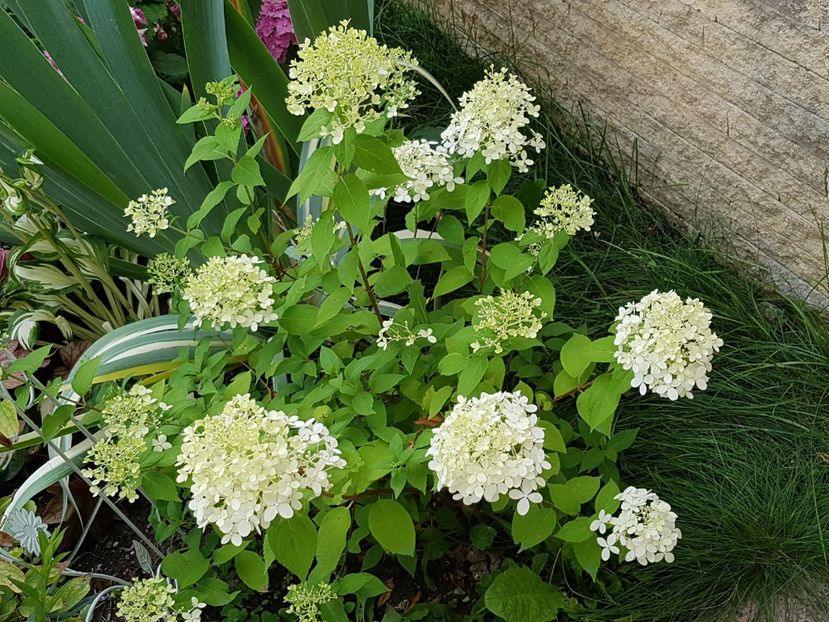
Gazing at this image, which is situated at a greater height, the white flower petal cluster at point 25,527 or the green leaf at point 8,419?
the green leaf at point 8,419

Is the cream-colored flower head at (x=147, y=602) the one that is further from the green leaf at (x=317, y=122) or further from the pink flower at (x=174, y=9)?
the pink flower at (x=174, y=9)

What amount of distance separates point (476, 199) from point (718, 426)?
729mm

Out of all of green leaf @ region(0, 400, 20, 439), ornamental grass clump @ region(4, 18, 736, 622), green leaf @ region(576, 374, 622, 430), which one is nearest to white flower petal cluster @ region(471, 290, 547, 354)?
ornamental grass clump @ region(4, 18, 736, 622)

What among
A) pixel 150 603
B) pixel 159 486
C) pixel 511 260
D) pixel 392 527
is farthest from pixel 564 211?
pixel 150 603

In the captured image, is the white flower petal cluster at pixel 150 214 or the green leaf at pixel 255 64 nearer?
the white flower petal cluster at pixel 150 214

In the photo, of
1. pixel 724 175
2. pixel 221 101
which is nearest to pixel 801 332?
pixel 724 175

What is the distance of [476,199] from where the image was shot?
4.00 ft

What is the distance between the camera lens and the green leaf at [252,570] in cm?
110

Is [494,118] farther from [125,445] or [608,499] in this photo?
[125,445]

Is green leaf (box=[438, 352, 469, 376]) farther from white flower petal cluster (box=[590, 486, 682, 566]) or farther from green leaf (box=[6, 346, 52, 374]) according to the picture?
green leaf (box=[6, 346, 52, 374])

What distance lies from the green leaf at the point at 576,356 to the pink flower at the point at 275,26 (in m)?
1.42

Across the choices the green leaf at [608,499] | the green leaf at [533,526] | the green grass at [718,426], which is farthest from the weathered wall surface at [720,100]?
the green leaf at [533,526]

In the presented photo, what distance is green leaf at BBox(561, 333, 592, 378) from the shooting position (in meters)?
1.08

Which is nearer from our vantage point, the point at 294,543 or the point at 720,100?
the point at 294,543
